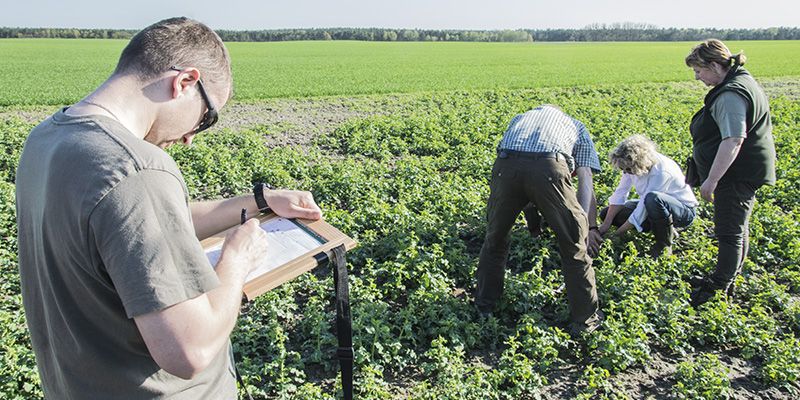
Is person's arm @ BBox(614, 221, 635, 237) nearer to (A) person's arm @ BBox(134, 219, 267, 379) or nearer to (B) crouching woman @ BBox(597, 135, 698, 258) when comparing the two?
(B) crouching woman @ BBox(597, 135, 698, 258)

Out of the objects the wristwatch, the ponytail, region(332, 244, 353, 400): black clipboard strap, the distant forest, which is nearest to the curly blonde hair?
the ponytail

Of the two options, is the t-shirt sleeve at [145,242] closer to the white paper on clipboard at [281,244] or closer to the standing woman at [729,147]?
the white paper on clipboard at [281,244]

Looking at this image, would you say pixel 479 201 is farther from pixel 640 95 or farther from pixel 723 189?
A: pixel 640 95

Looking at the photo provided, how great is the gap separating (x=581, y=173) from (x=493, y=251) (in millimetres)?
975

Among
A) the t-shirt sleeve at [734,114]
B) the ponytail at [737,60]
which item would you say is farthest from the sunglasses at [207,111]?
the ponytail at [737,60]

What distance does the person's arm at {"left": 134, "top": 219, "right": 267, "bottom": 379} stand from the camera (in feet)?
4.39

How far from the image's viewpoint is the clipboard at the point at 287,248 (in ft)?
6.07

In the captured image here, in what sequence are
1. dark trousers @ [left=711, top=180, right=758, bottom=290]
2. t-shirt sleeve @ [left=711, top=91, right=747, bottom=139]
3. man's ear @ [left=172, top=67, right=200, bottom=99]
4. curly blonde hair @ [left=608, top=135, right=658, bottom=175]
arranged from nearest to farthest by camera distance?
1. man's ear @ [left=172, top=67, right=200, bottom=99]
2. t-shirt sleeve @ [left=711, top=91, right=747, bottom=139]
3. dark trousers @ [left=711, top=180, right=758, bottom=290]
4. curly blonde hair @ [left=608, top=135, right=658, bottom=175]

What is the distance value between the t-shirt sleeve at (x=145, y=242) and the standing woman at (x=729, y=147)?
4.72 metres

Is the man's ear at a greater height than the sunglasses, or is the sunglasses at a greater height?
the man's ear

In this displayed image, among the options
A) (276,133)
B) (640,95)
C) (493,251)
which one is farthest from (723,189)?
(640,95)

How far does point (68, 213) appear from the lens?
131 centimetres

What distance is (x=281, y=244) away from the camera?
79.9 inches

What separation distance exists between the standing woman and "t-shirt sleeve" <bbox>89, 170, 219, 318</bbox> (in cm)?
472
